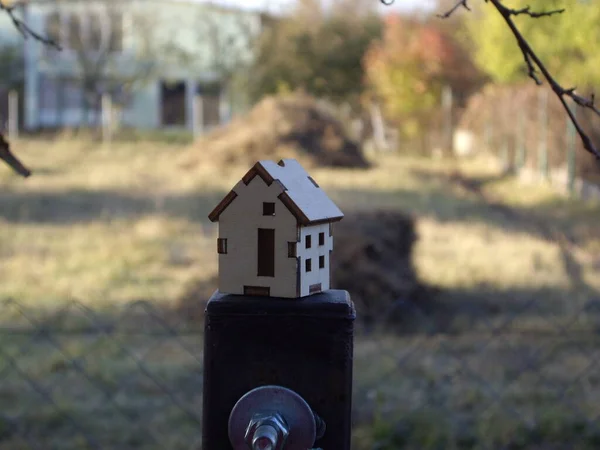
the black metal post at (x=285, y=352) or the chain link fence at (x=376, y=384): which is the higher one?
the black metal post at (x=285, y=352)

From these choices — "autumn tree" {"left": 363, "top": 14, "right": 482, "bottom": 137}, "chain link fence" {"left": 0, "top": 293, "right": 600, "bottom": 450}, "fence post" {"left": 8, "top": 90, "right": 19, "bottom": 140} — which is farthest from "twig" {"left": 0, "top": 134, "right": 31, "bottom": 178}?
"autumn tree" {"left": 363, "top": 14, "right": 482, "bottom": 137}

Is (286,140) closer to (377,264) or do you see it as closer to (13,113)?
(377,264)

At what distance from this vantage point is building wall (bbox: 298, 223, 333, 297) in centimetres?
146

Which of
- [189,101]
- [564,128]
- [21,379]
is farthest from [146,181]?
[189,101]

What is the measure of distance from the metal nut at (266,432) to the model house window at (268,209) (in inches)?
13.2

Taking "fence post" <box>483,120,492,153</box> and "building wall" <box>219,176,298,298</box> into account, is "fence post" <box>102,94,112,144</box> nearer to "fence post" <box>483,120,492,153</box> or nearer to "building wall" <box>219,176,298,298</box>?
"fence post" <box>483,120,492,153</box>

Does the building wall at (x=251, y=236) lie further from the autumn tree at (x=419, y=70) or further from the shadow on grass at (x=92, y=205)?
the autumn tree at (x=419, y=70)

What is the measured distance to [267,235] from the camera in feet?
4.87

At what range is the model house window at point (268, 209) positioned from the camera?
1.47 metres

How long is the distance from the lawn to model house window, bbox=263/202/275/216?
2.31 meters

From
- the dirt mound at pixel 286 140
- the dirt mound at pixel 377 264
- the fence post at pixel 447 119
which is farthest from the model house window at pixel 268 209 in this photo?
the fence post at pixel 447 119

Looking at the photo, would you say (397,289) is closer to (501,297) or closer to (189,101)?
(501,297)

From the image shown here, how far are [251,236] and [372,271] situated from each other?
4572 millimetres

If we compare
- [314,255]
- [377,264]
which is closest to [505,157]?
[377,264]
